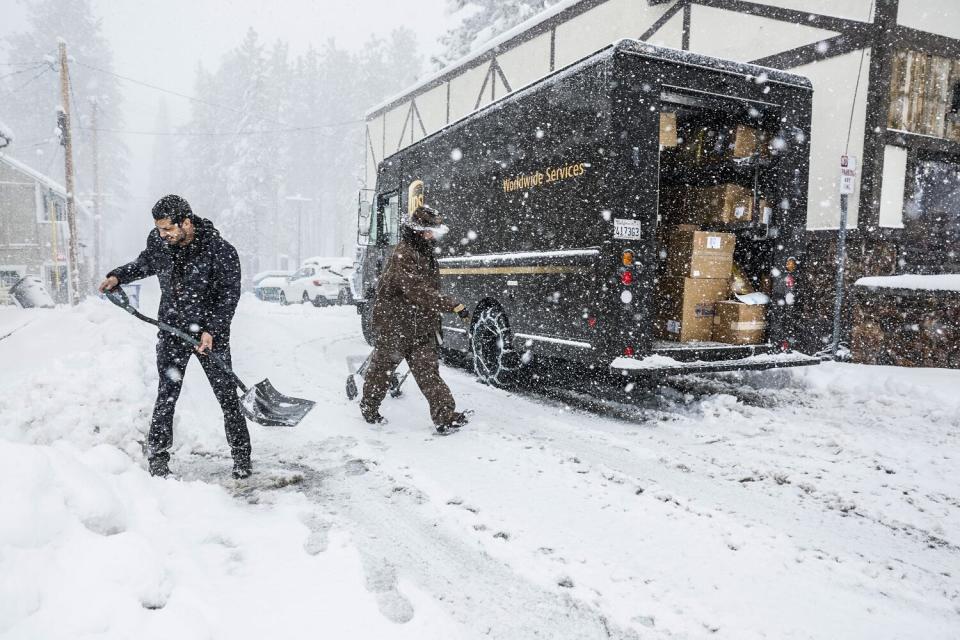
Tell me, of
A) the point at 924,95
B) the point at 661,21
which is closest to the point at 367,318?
the point at 661,21

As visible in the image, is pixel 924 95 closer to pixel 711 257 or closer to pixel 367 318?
pixel 711 257

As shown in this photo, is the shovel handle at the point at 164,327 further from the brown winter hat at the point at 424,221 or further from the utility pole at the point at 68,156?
the utility pole at the point at 68,156

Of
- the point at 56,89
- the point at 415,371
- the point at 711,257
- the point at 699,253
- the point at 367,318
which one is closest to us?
the point at 415,371

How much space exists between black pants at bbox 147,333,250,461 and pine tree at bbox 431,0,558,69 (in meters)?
21.0

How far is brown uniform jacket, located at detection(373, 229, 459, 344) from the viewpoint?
521 centimetres

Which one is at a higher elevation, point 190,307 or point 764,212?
point 764,212

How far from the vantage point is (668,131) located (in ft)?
20.0

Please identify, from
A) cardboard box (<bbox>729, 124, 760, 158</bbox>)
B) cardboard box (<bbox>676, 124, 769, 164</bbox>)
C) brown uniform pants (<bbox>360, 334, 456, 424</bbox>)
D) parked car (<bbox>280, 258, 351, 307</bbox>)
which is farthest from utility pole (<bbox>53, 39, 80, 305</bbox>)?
cardboard box (<bbox>729, 124, 760, 158</bbox>)

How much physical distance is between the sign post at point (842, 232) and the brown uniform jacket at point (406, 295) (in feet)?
19.1

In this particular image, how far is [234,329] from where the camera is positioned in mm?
12883

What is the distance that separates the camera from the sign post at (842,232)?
7.91 metres

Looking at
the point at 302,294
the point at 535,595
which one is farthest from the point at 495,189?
the point at 302,294

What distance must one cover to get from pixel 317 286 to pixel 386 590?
21.4 meters

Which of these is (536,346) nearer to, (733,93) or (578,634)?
(733,93)
